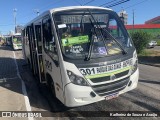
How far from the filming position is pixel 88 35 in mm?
6348

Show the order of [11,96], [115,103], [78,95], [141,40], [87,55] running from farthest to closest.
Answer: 1. [141,40]
2. [11,96]
3. [115,103]
4. [87,55]
5. [78,95]

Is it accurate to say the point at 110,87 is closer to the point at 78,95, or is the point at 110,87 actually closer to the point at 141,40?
the point at 78,95

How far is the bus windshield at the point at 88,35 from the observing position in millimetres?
6109

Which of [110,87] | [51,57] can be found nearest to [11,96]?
[51,57]

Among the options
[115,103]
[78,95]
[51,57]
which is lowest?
[115,103]

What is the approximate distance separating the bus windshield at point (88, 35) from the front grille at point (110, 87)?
78 cm

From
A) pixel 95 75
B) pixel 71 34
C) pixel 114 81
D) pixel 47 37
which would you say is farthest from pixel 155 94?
pixel 47 37

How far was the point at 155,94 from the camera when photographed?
7.48 metres

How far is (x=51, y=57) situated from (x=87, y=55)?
135 centimetres

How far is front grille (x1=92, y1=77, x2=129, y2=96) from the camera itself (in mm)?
5922

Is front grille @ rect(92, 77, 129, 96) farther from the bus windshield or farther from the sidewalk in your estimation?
the sidewalk

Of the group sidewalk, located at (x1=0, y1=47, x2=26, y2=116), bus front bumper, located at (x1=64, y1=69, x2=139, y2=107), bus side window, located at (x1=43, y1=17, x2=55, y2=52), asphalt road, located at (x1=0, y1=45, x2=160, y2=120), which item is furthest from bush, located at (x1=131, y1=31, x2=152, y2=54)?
bus front bumper, located at (x1=64, y1=69, x2=139, y2=107)

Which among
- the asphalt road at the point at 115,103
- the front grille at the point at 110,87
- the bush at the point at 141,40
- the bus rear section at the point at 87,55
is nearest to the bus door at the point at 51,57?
the bus rear section at the point at 87,55

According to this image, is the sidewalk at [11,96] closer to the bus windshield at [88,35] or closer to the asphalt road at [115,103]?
the asphalt road at [115,103]
